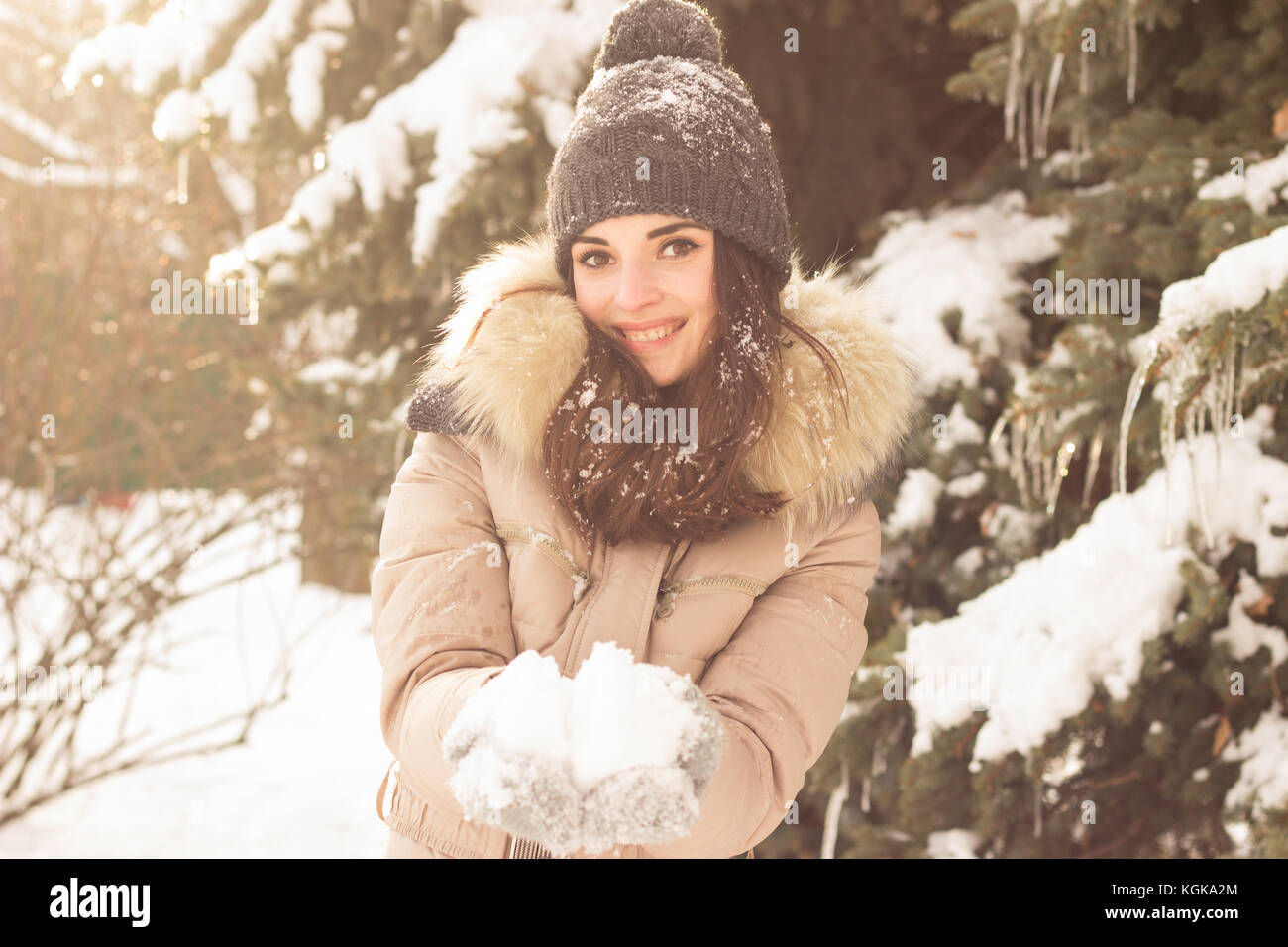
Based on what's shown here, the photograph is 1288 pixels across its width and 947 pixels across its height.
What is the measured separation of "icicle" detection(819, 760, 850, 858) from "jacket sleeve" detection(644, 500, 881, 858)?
5.19 feet

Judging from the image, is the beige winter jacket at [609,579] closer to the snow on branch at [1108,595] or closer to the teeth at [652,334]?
the teeth at [652,334]

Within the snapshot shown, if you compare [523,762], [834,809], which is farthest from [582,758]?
[834,809]

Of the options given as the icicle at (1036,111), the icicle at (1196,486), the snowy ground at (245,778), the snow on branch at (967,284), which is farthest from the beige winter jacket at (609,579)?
the snowy ground at (245,778)

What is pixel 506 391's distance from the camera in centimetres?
186

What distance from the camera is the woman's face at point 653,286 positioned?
1.92 metres

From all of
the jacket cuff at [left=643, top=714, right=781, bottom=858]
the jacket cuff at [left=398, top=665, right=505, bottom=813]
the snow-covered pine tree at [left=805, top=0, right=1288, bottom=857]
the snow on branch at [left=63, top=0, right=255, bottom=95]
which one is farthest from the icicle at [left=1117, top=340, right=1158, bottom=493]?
the snow on branch at [left=63, top=0, right=255, bottom=95]

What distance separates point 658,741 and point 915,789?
195 cm

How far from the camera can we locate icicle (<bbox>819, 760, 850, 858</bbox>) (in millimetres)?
3349

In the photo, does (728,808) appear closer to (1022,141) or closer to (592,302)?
(592,302)

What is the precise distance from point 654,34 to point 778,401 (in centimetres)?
77

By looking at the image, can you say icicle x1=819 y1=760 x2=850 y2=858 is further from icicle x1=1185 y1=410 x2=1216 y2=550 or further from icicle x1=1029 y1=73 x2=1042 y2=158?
icicle x1=1029 y1=73 x2=1042 y2=158

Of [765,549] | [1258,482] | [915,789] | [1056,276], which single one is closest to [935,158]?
[1056,276]
